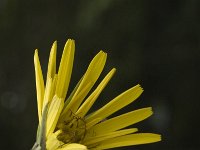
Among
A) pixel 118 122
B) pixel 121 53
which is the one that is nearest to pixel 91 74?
pixel 118 122

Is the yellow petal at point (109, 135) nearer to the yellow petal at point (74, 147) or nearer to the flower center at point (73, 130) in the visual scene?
the flower center at point (73, 130)

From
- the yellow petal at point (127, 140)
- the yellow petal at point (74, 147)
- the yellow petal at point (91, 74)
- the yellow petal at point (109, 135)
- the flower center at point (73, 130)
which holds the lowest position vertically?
the yellow petal at point (74, 147)

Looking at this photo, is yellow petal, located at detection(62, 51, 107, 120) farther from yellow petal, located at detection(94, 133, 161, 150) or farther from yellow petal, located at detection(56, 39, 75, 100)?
yellow petal, located at detection(94, 133, 161, 150)

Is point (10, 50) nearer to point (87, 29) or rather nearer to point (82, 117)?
point (87, 29)

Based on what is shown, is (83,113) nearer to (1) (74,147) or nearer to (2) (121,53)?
(1) (74,147)

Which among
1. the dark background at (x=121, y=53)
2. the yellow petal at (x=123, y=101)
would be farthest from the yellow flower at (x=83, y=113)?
the dark background at (x=121, y=53)

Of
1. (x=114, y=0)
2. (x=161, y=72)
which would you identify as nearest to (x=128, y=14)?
(x=114, y=0)

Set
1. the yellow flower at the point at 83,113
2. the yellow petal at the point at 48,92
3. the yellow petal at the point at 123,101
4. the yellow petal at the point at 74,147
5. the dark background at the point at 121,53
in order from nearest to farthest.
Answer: the yellow petal at the point at 74,147, the yellow petal at the point at 48,92, the yellow flower at the point at 83,113, the yellow petal at the point at 123,101, the dark background at the point at 121,53
